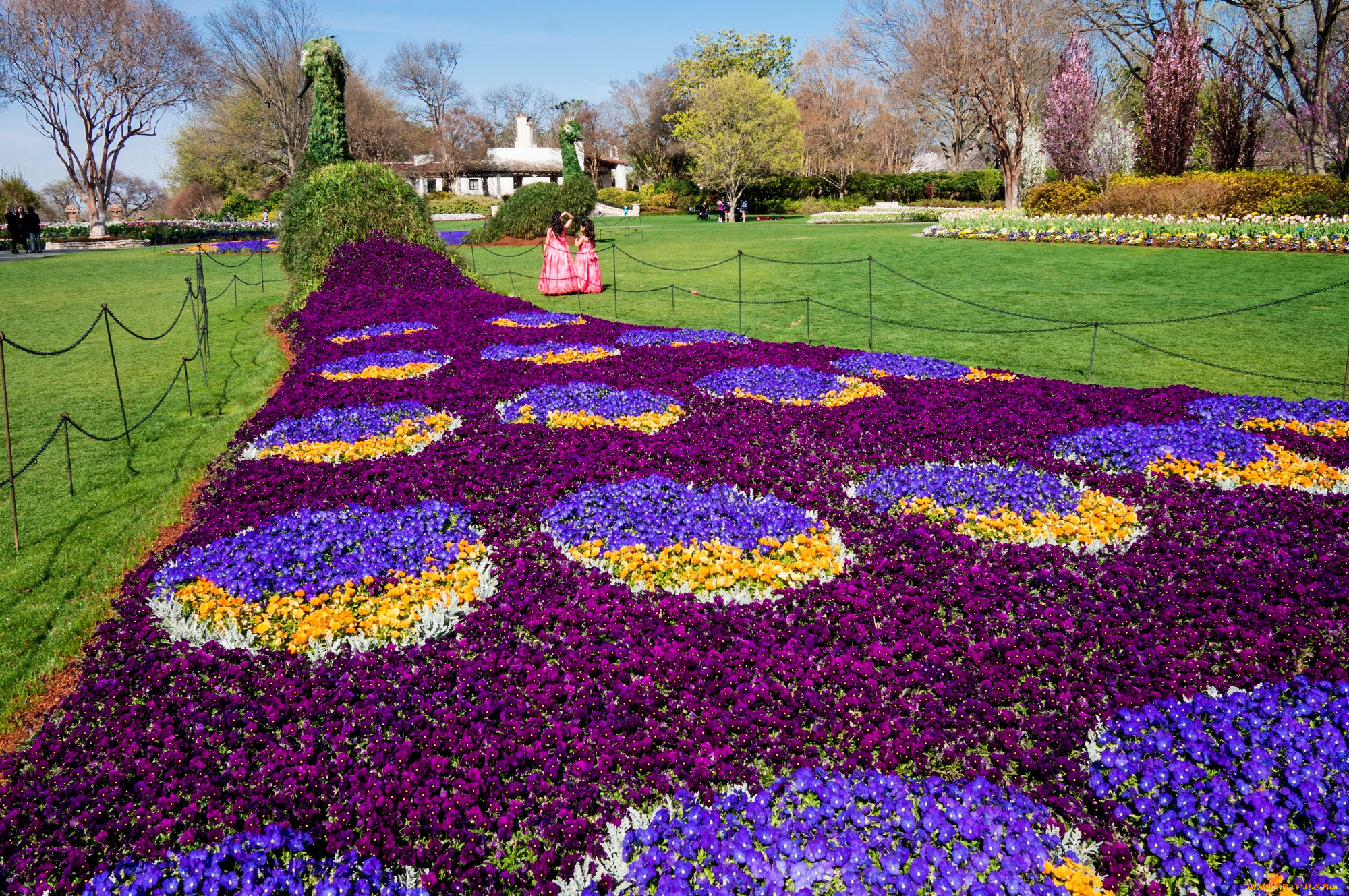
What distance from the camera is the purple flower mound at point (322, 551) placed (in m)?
4.88

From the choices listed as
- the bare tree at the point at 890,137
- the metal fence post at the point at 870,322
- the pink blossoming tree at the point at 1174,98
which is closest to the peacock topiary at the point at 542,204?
the metal fence post at the point at 870,322

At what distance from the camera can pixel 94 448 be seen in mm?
8188

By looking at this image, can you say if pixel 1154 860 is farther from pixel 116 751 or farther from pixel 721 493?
pixel 116 751

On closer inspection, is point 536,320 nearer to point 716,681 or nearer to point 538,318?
point 538,318

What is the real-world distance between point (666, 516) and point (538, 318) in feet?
28.0

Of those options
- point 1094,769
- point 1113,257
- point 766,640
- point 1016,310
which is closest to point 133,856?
point 766,640

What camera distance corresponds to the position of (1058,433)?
754cm

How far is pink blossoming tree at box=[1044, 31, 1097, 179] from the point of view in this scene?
31.9m

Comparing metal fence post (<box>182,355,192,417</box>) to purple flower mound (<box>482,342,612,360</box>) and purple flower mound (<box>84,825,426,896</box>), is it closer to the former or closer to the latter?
purple flower mound (<box>482,342,612,360</box>)

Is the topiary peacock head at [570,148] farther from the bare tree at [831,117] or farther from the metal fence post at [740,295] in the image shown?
the bare tree at [831,117]

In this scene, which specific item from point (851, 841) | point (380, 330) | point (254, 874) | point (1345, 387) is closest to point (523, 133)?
point (380, 330)

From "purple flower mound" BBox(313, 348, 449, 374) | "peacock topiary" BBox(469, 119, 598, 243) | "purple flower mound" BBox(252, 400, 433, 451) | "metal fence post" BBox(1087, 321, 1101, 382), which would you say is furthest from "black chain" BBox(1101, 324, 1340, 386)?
"peacock topiary" BBox(469, 119, 598, 243)

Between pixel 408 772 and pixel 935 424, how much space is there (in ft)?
19.5

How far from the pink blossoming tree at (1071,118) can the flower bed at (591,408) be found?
30.6 m
